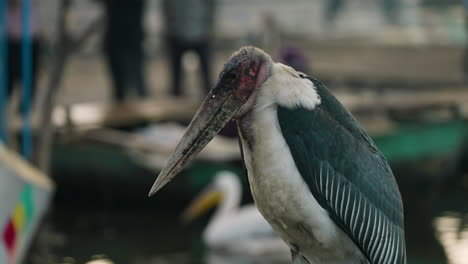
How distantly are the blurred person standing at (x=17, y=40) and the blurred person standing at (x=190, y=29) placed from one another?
7.41ft

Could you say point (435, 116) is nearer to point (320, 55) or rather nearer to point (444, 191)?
point (444, 191)

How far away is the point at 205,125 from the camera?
3432 millimetres

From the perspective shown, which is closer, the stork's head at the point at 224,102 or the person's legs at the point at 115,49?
the stork's head at the point at 224,102

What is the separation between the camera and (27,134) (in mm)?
8875

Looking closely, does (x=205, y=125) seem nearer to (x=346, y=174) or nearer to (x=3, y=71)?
(x=346, y=174)

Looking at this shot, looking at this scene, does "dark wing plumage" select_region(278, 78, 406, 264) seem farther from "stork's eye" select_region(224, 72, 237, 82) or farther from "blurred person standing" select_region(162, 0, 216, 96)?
"blurred person standing" select_region(162, 0, 216, 96)

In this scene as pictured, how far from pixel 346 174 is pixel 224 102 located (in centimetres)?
46

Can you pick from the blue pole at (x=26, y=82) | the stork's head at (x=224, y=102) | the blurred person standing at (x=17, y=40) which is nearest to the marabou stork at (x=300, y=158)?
the stork's head at (x=224, y=102)

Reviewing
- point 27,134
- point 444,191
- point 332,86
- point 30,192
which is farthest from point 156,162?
point 332,86

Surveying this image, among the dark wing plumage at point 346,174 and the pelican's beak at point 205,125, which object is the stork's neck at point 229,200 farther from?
the pelican's beak at point 205,125

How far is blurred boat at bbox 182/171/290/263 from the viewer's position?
9.79 m

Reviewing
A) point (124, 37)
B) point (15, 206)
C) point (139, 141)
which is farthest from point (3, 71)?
point (15, 206)

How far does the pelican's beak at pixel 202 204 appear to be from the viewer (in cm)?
1035

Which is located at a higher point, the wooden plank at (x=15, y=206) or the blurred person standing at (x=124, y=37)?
the wooden plank at (x=15, y=206)
